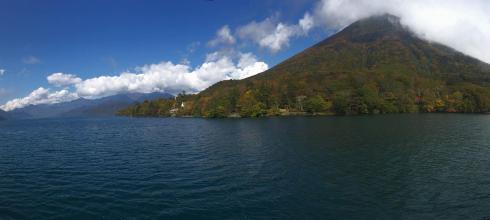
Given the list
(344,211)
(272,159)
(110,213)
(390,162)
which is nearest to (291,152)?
(272,159)

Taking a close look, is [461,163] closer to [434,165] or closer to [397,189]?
[434,165]

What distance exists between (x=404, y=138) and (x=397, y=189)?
183 ft

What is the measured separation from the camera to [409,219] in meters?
32.9

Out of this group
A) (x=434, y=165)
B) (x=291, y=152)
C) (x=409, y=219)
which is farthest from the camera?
(x=291, y=152)

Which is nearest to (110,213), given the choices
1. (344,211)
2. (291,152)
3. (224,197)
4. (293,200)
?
(224,197)

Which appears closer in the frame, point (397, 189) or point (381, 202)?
point (381, 202)

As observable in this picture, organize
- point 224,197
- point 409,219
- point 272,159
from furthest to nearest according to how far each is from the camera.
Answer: point 272,159, point 224,197, point 409,219

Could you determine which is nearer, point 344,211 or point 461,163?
point 344,211

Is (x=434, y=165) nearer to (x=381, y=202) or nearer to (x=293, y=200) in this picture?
(x=381, y=202)

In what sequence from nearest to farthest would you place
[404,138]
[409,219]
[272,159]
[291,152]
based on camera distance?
[409,219]
[272,159]
[291,152]
[404,138]

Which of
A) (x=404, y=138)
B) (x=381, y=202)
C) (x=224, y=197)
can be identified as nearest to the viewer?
(x=381, y=202)

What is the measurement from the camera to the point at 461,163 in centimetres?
5816

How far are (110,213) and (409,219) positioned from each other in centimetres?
3031

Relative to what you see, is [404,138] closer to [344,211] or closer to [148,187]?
[344,211]
